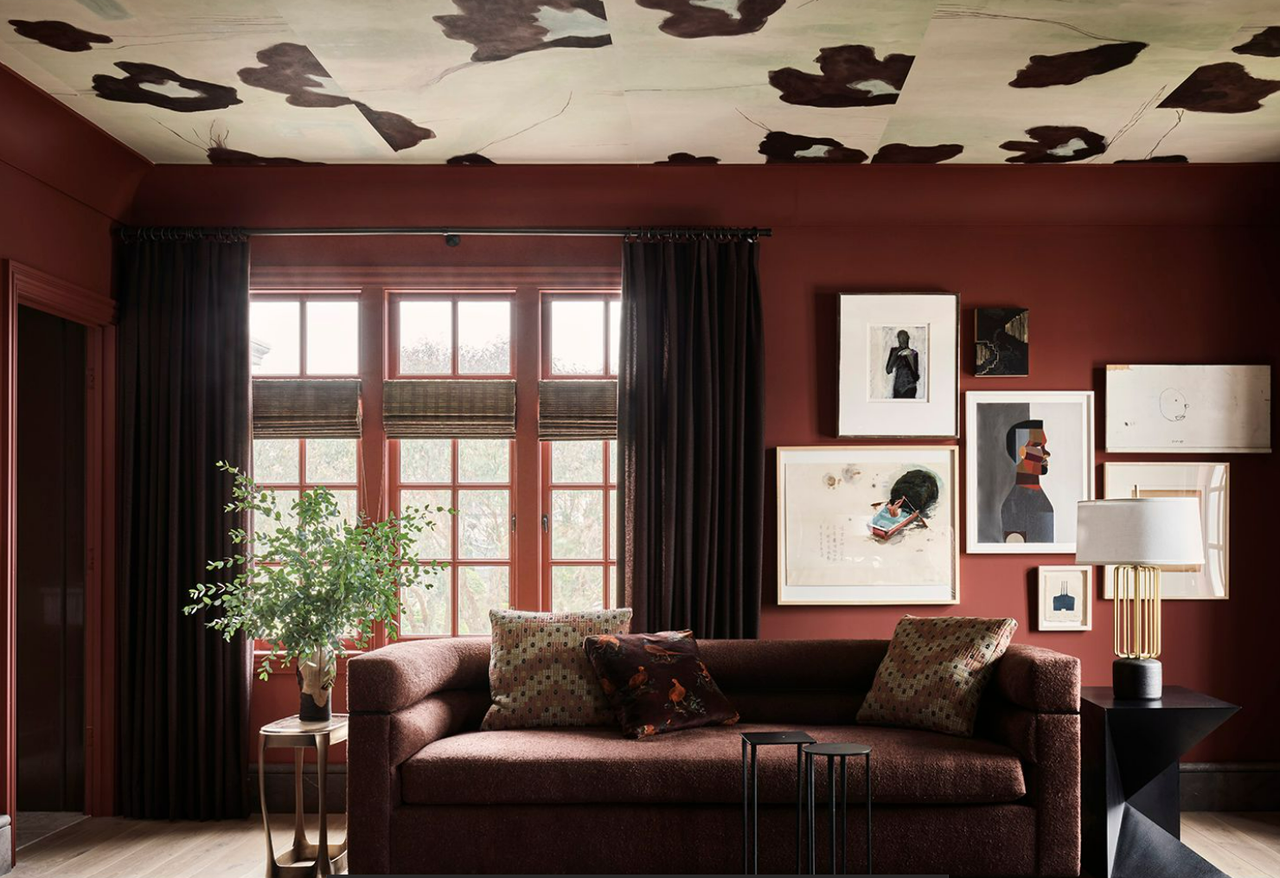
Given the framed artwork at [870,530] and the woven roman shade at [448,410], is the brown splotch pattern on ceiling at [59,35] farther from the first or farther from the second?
the framed artwork at [870,530]

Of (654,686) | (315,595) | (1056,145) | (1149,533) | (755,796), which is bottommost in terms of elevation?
(755,796)

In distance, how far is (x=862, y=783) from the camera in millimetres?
3568

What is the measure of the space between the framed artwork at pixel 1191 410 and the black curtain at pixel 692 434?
5.59 feet

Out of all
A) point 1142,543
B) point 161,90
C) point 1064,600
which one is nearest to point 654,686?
point 1142,543

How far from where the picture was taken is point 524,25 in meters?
3.49

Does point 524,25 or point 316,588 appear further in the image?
point 316,588

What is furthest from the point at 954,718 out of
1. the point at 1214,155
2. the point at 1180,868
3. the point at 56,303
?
the point at 56,303

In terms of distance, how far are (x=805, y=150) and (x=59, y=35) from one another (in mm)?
2960

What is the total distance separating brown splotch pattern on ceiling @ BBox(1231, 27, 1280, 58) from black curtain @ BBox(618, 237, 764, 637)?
205 centimetres

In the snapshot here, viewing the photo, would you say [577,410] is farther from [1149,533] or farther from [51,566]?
[51,566]

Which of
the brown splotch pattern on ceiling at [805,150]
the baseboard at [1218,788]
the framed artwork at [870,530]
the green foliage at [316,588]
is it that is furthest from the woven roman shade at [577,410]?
the baseboard at [1218,788]

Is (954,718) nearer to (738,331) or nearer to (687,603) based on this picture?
(687,603)

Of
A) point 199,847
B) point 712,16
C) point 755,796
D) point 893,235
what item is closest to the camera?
point 755,796

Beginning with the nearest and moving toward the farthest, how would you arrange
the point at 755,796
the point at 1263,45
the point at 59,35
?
1. the point at 755,796
2. the point at 59,35
3. the point at 1263,45
